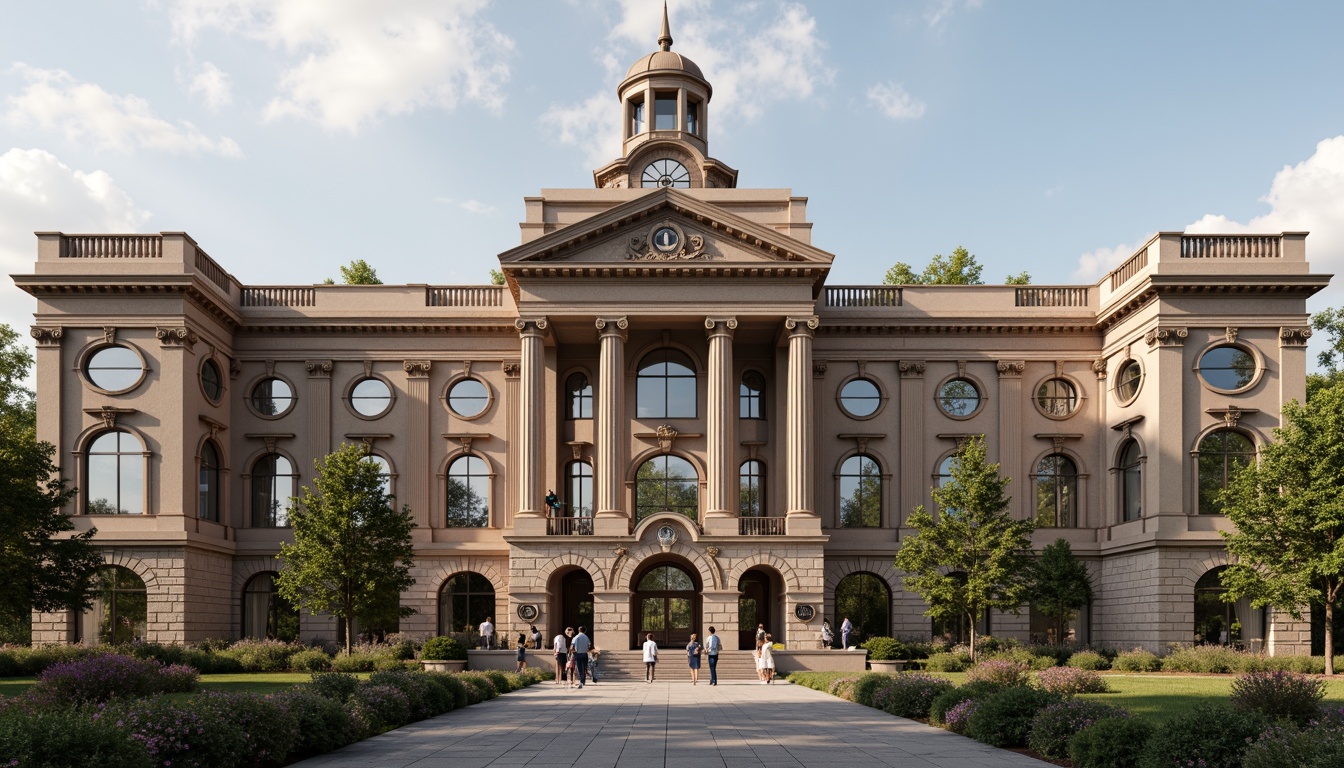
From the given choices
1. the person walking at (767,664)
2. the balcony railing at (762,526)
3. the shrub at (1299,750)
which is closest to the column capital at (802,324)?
the balcony railing at (762,526)

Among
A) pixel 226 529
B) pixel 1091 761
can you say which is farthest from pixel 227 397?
pixel 1091 761

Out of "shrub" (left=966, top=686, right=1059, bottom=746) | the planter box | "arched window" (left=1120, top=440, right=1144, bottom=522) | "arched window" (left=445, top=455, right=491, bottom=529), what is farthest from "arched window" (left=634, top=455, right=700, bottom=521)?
"shrub" (left=966, top=686, right=1059, bottom=746)

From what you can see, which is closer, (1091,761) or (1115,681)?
(1091,761)

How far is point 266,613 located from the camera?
48875mm

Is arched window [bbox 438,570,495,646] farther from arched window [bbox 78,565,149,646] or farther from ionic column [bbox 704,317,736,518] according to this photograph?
arched window [bbox 78,565,149,646]

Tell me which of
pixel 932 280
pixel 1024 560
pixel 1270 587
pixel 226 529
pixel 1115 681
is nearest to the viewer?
pixel 1115 681

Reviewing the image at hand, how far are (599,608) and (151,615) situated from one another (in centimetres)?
1608

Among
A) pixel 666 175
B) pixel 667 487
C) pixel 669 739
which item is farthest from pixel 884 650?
pixel 666 175

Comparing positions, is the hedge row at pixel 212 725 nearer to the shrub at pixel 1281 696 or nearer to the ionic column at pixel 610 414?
the shrub at pixel 1281 696

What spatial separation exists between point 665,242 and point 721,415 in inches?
277

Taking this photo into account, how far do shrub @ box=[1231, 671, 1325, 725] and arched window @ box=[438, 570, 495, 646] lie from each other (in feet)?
116

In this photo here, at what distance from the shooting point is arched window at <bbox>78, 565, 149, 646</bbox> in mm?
43562

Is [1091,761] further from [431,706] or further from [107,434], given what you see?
[107,434]

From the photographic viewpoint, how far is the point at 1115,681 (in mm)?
33594
